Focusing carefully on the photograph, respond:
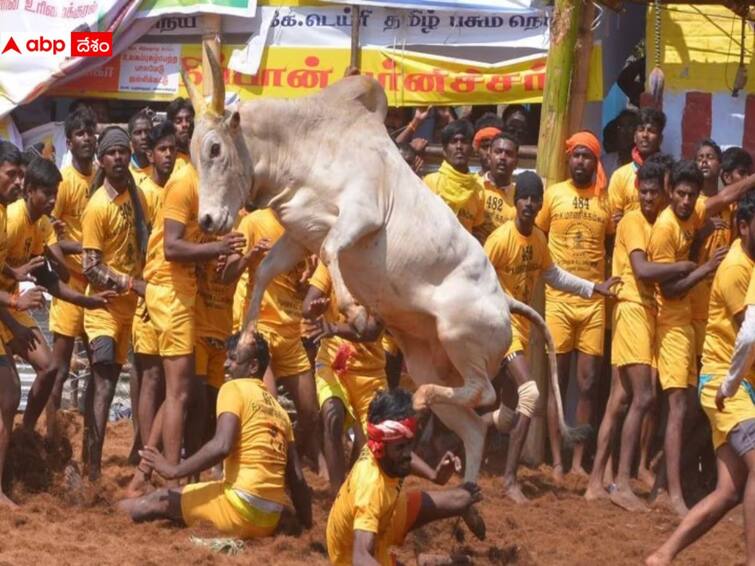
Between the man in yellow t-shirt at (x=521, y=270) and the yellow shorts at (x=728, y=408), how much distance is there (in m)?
1.98

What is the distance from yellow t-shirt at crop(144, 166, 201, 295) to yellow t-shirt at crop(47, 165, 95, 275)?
1366 millimetres

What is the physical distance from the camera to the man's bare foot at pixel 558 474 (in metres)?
11.5

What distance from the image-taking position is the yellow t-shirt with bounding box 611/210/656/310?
10.9 m

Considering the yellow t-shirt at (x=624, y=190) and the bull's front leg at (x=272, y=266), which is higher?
the yellow t-shirt at (x=624, y=190)

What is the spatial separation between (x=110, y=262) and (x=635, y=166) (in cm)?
365

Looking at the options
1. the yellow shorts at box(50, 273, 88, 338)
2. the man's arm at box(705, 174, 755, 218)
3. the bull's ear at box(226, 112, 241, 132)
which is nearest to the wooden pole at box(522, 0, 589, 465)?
the man's arm at box(705, 174, 755, 218)

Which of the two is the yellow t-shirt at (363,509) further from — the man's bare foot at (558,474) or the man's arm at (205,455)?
the man's bare foot at (558,474)

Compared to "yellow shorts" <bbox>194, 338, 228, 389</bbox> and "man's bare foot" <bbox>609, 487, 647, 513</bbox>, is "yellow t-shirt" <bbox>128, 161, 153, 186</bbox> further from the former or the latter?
"man's bare foot" <bbox>609, 487, 647, 513</bbox>

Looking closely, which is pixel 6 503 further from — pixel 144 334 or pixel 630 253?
pixel 630 253

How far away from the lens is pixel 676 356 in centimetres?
1083

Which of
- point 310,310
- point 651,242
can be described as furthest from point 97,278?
point 651,242

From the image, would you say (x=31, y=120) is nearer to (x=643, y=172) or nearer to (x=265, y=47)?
(x=265, y=47)

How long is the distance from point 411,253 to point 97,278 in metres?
2.74

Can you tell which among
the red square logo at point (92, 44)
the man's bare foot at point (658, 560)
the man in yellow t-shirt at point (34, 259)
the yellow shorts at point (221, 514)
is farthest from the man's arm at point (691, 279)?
the red square logo at point (92, 44)
